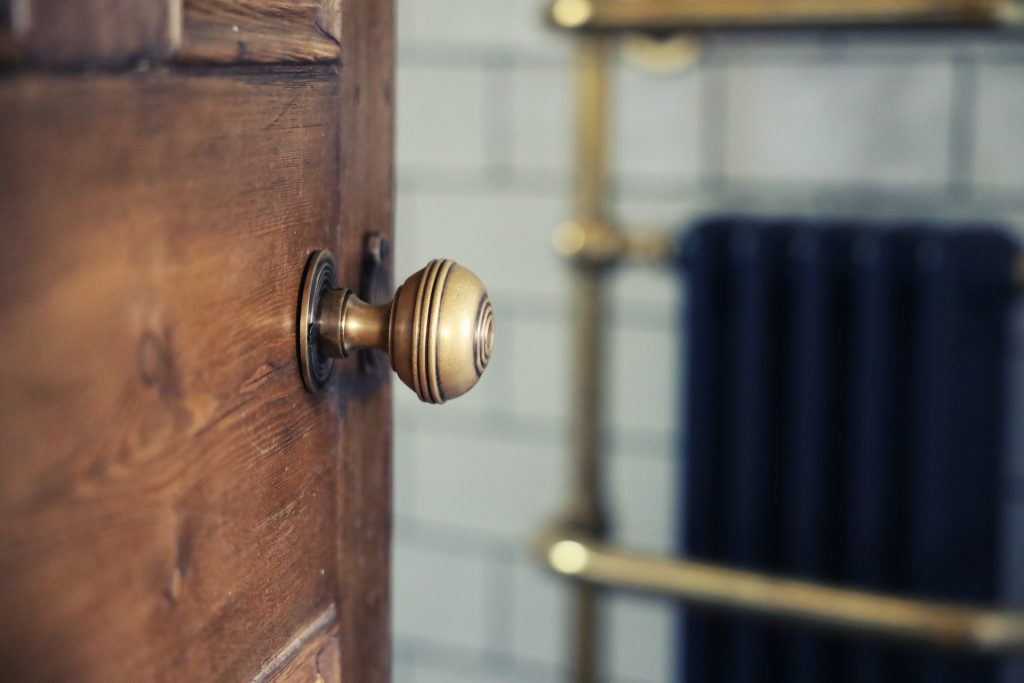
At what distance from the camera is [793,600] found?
1.15 metres

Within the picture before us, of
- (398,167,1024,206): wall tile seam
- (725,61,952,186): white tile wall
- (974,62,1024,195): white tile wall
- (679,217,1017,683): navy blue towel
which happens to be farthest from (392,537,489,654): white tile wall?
(974,62,1024,195): white tile wall

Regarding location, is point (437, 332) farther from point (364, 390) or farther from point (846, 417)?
point (846, 417)

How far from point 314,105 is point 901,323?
0.90 m

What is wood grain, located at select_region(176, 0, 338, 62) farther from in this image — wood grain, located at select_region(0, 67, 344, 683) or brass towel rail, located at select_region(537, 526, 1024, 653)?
brass towel rail, located at select_region(537, 526, 1024, 653)

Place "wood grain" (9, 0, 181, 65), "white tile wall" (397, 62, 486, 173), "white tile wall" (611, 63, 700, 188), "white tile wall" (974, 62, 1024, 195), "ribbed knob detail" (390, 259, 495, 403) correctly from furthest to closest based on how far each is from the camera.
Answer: "white tile wall" (397, 62, 486, 173)
"white tile wall" (611, 63, 700, 188)
"white tile wall" (974, 62, 1024, 195)
"ribbed knob detail" (390, 259, 495, 403)
"wood grain" (9, 0, 181, 65)

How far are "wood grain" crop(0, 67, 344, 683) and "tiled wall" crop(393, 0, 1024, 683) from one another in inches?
38.6

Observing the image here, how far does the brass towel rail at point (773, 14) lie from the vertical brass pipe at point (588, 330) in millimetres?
70

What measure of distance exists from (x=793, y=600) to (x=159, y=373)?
980 mm

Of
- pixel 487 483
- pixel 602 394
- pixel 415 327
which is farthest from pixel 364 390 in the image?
pixel 487 483

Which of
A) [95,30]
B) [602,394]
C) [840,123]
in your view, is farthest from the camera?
[602,394]

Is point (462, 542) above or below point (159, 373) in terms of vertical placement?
below

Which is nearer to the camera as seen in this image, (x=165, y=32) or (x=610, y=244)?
(x=165, y=32)

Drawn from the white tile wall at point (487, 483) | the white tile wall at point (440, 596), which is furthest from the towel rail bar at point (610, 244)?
the white tile wall at point (440, 596)

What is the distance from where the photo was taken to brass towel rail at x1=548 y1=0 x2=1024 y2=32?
1.06m
